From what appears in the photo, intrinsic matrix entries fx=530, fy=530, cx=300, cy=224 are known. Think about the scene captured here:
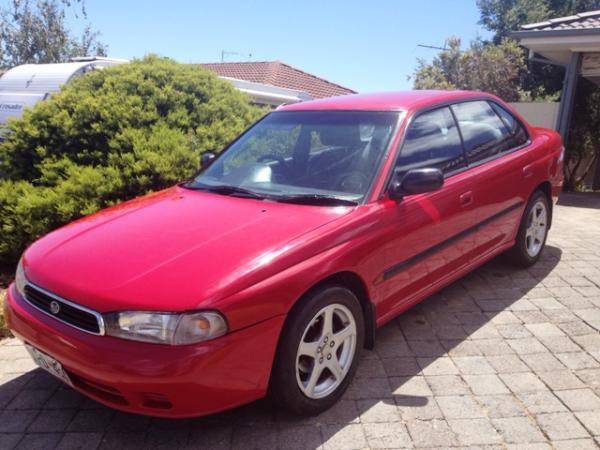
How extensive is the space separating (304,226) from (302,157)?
0.97 m

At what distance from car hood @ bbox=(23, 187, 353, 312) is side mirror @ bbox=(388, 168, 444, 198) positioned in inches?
16.2

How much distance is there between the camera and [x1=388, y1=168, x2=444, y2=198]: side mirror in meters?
3.13

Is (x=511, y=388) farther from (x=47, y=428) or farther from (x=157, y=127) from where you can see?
(x=157, y=127)

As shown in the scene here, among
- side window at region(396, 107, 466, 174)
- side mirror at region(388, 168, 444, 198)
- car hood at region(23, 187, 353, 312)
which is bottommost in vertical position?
car hood at region(23, 187, 353, 312)

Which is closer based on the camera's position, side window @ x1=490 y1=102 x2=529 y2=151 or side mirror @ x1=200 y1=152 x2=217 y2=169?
side mirror @ x1=200 y1=152 x2=217 y2=169

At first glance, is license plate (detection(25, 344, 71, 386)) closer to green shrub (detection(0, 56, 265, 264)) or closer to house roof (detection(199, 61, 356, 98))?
green shrub (detection(0, 56, 265, 264))

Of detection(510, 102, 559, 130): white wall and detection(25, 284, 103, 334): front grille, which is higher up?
detection(510, 102, 559, 130): white wall

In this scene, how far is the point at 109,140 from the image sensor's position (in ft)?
19.7

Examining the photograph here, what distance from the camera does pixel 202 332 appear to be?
2.33 meters

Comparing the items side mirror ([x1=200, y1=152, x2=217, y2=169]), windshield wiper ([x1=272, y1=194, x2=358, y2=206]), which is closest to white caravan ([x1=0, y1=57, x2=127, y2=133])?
side mirror ([x1=200, y1=152, x2=217, y2=169])

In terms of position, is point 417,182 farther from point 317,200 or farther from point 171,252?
point 171,252

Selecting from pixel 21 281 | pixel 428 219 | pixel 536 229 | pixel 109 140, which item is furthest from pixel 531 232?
pixel 109 140

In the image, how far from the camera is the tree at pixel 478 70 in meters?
20.8

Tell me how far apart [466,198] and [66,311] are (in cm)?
270
